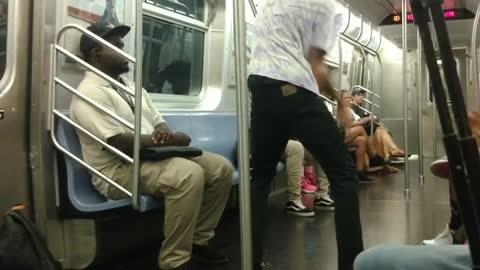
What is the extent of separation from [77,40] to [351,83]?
274 inches

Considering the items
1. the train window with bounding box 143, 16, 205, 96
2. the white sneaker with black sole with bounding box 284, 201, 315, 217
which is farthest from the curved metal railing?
the white sneaker with black sole with bounding box 284, 201, 315, 217

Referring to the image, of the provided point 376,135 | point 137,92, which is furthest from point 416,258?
point 376,135

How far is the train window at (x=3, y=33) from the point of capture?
98.7 inches

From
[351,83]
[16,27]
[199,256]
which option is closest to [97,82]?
[16,27]

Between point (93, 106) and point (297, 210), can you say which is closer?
point (93, 106)

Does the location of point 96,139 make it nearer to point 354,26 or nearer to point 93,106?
point 93,106

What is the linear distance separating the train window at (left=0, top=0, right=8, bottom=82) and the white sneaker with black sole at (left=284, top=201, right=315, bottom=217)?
2.57 meters

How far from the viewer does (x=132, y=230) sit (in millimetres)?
3039

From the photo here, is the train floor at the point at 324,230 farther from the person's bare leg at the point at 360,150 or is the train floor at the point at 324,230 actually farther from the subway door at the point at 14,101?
the person's bare leg at the point at 360,150

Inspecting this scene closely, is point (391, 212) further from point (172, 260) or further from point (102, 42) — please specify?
point (102, 42)

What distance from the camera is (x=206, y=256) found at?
9.61 ft

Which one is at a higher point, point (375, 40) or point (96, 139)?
point (375, 40)

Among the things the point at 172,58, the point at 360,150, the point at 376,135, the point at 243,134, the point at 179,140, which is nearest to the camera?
the point at 243,134

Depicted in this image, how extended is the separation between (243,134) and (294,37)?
83 cm
